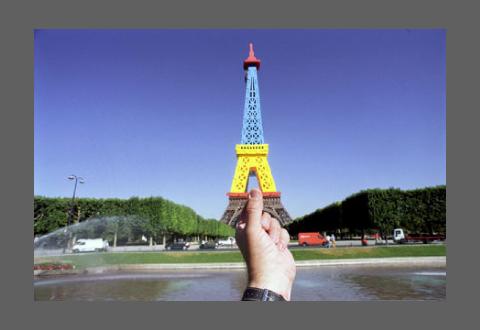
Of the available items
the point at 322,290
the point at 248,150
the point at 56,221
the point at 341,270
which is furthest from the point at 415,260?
the point at 56,221

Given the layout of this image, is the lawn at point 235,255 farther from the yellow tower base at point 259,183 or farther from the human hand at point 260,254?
the human hand at point 260,254

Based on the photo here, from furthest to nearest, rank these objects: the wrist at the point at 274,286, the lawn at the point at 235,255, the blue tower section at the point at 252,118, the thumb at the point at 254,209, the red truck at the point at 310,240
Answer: the red truck at the point at 310,240 → the blue tower section at the point at 252,118 → the lawn at the point at 235,255 → the thumb at the point at 254,209 → the wrist at the point at 274,286

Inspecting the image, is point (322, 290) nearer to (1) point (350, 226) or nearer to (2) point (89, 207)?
(2) point (89, 207)

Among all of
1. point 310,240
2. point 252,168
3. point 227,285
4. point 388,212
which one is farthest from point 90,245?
point 388,212

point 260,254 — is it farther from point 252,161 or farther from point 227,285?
point 252,161

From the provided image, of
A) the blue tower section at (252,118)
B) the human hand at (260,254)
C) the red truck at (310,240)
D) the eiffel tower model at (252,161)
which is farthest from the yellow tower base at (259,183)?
the human hand at (260,254)

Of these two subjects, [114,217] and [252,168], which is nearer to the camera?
[252,168]
